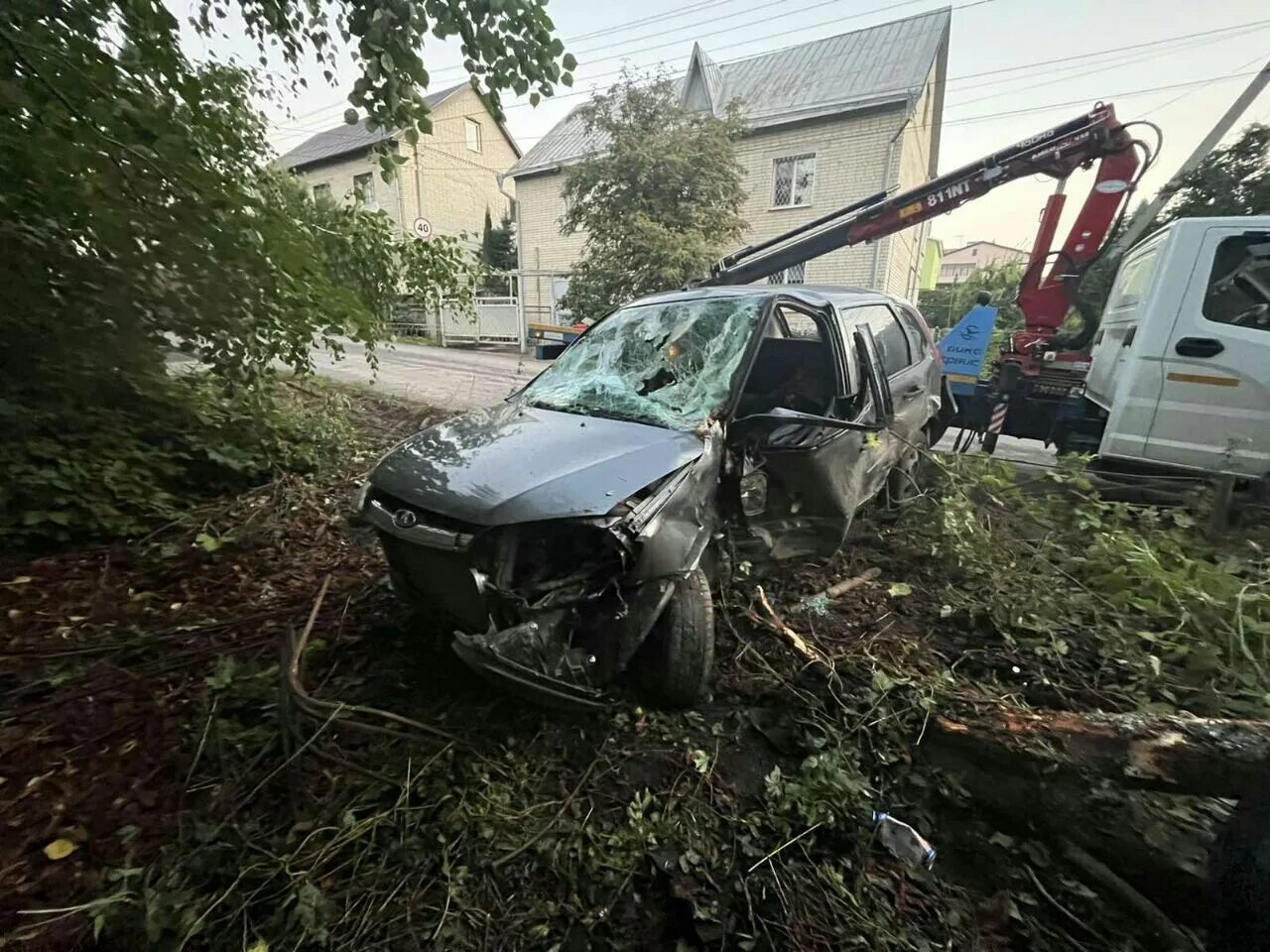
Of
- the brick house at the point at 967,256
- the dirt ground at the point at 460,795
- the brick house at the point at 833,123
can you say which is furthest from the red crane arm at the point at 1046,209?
the brick house at the point at 967,256

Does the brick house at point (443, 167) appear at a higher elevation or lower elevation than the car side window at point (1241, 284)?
higher

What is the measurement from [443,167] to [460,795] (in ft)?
82.9

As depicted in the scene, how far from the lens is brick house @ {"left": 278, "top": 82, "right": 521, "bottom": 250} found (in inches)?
827

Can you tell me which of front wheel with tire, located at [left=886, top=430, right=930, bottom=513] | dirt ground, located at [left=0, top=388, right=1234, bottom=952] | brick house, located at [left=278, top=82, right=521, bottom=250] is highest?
brick house, located at [left=278, top=82, right=521, bottom=250]

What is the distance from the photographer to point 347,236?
3928 mm

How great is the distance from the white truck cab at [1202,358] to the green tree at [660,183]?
8641mm

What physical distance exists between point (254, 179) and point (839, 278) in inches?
538

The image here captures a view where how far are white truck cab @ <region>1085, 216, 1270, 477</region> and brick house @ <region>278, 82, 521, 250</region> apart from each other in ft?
62.9

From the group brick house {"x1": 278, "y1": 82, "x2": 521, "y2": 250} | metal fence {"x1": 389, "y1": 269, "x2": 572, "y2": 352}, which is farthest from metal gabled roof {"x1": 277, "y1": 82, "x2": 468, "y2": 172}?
metal fence {"x1": 389, "y1": 269, "x2": 572, "y2": 352}

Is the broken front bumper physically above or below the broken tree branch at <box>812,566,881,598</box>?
above

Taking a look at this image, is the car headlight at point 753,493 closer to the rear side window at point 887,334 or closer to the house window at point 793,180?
the rear side window at point 887,334

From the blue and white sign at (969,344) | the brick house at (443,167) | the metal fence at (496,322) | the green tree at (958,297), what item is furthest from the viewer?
the green tree at (958,297)

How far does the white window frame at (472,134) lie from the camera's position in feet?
74.7

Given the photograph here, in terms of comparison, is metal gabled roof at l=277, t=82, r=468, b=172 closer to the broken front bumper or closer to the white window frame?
the white window frame
